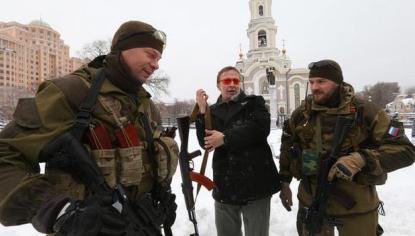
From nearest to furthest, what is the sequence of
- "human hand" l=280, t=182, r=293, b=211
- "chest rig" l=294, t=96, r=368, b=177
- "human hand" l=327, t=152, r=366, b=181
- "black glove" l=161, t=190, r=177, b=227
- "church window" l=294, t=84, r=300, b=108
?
"black glove" l=161, t=190, r=177, b=227
"human hand" l=327, t=152, r=366, b=181
"chest rig" l=294, t=96, r=368, b=177
"human hand" l=280, t=182, r=293, b=211
"church window" l=294, t=84, r=300, b=108

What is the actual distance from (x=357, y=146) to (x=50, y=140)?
2.47 meters

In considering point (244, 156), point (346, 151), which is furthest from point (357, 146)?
point (244, 156)

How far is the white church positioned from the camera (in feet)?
199

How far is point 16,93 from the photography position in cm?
4922

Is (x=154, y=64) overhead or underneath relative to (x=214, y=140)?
overhead

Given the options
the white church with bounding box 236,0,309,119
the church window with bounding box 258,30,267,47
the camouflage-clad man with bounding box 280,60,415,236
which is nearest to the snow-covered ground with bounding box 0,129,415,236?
the camouflage-clad man with bounding box 280,60,415,236

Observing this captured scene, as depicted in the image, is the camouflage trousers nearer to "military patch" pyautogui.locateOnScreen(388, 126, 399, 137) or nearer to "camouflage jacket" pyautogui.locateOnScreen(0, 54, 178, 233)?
"military patch" pyautogui.locateOnScreen(388, 126, 399, 137)

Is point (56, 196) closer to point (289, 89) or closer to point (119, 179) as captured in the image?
point (119, 179)

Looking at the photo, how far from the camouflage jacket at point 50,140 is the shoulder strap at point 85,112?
48mm

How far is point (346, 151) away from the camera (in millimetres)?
2732

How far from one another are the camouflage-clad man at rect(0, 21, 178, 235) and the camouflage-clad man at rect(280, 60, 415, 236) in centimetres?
142

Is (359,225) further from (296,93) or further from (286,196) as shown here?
(296,93)

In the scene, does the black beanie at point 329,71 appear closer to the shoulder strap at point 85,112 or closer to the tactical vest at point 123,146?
the tactical vest at point 123,146

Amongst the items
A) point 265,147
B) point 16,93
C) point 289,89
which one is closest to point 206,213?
point 265,147
